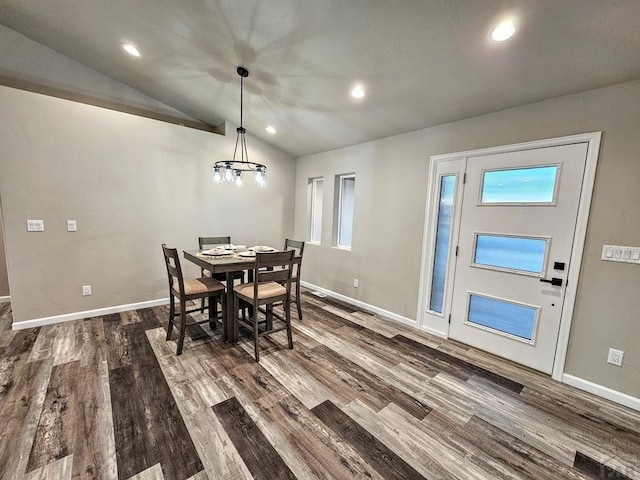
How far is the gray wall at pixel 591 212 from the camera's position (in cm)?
196

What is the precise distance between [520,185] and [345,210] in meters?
2.39

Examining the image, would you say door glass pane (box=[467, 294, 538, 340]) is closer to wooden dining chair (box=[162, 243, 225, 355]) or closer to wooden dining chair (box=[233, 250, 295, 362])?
wooden dining chair (box=[233, 250, 295, 362])

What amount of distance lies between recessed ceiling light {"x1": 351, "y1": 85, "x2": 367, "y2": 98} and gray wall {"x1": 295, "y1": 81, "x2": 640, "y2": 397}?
865 mm

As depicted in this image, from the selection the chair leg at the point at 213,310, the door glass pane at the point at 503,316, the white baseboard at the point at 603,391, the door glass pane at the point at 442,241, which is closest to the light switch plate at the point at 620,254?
the door glass pane at the point at 503,316

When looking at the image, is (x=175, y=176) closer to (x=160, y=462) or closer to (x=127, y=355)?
(x=127, y=355)

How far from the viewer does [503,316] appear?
2604 millimetres

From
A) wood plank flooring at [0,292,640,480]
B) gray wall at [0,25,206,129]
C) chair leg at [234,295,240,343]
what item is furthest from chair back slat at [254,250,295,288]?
gray wall at [0,25,206,129]

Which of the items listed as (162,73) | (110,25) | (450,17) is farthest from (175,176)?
(450,17)

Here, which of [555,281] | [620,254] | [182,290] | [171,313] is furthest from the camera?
[171,313]

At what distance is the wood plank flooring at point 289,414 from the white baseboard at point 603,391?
0.23 feet

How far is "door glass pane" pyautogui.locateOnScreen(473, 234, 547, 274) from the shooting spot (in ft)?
7.77

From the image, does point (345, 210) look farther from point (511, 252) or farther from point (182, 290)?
point (182, 290)

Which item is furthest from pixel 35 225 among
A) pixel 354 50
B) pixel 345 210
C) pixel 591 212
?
pixel 591 212

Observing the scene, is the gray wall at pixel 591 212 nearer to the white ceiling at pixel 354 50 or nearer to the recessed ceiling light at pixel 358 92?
the white ceiling at pixel 354 50
